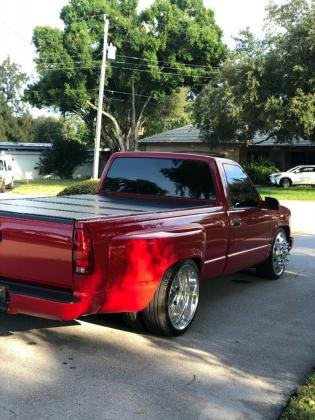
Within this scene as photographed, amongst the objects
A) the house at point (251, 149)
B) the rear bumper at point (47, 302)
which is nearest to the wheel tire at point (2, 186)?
the house at point (251, 149)

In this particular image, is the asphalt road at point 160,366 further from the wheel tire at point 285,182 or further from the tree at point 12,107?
the tree at point 12,107

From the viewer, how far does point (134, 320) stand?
18.1ft

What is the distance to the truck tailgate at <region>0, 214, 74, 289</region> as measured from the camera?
4.58 m

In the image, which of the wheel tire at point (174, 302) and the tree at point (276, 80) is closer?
the wheel tire at point (174, 302)

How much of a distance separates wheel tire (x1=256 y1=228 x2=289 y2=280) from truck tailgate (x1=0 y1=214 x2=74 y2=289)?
4259 mm

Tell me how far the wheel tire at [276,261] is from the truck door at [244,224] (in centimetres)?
38

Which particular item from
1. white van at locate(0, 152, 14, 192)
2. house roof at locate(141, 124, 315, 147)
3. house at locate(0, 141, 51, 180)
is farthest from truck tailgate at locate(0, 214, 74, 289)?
house at locate(0, 141, 51, 180)

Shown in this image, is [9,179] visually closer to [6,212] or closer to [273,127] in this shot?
[273,127]

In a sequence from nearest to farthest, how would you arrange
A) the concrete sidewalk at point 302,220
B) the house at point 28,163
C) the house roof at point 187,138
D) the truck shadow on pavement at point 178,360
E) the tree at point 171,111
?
the truck shadow on pavement at point 178,360 < the concrete sidewalk at point 302,220 < the house roof at point 187,138 < the house at point 28,163 < the tree at point 171,111

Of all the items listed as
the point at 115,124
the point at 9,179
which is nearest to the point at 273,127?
the point at 9,179

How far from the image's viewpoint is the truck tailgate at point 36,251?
458cm

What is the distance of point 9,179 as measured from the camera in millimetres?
34875

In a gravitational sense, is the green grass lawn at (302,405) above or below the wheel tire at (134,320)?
below

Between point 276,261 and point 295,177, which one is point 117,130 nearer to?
point 295,177
